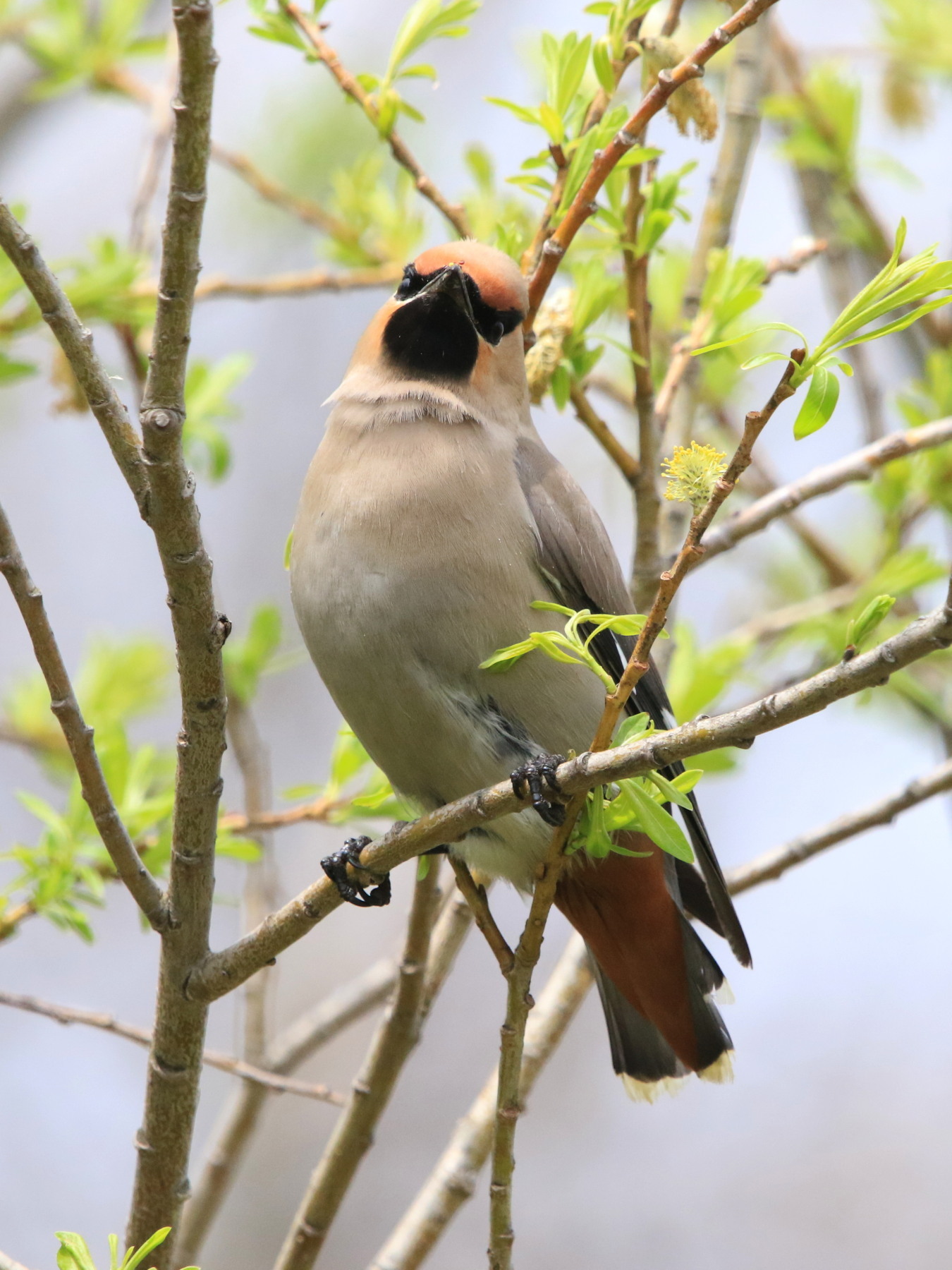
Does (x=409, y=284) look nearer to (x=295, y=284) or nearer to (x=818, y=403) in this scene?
(x=295, y=284)

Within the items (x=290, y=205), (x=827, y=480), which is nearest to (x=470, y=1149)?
(x=827, y=480)

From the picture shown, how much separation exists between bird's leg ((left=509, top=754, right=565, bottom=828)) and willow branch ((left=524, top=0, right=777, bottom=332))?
1.08 meters

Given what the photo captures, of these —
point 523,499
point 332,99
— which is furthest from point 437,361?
point 332,99

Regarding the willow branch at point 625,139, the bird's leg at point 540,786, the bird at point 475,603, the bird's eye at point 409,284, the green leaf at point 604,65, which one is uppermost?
the green leaf at point 604,65

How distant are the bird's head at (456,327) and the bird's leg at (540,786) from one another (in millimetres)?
1113

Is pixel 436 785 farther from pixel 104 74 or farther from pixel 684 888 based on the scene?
pixel 104 74

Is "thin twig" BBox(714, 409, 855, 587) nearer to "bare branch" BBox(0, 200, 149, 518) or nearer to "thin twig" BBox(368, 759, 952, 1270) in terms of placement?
"thin twig" BBox(368, 759, 952, 1270)

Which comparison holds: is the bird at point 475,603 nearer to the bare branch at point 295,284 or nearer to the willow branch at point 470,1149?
the willow branch at point 470,1149

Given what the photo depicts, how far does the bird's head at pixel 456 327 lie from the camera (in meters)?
3.07

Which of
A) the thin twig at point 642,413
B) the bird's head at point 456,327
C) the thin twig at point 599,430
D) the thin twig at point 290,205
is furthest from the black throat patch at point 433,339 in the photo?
the thin twig at point 290,205

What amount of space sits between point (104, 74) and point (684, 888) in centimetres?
304

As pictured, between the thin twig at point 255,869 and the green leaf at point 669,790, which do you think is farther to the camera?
the thin twig at point 255,869

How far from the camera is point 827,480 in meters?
3.47

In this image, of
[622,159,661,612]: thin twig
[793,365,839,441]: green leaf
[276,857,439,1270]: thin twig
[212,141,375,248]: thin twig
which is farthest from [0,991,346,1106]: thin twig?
[212,141,375,248]: thin twig
